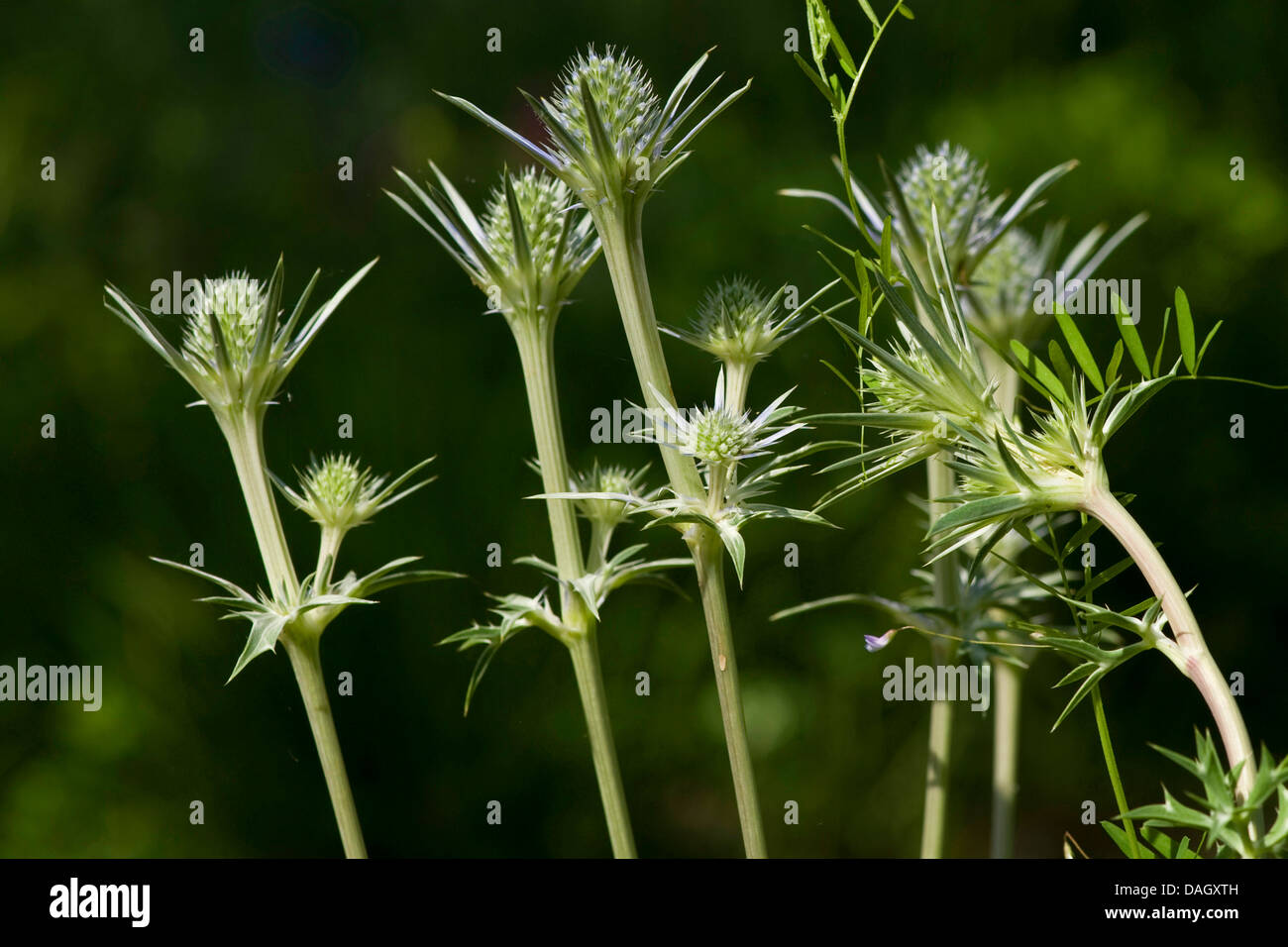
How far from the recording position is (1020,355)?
0.43 metres

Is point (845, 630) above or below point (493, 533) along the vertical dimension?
below

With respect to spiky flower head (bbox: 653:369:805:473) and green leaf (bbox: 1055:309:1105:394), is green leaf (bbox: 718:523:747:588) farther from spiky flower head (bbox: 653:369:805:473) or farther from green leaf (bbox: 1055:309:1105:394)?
green leaf (bbox: 1055:309:1105:394)

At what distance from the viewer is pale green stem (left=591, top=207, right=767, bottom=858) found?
445 mm

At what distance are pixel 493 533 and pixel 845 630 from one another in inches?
15.2

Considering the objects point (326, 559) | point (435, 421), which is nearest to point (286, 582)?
point (326, 559)

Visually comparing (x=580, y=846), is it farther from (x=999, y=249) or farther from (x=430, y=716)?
(x=999, y=249)

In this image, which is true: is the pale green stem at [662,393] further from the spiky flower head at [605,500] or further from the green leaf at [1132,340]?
the green leaf at [1132,340]

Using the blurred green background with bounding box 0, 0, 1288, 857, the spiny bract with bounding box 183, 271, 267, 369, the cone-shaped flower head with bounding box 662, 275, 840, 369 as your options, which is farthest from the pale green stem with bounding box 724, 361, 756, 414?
the blurred green background with bounding box 0, 0, 1288, 857

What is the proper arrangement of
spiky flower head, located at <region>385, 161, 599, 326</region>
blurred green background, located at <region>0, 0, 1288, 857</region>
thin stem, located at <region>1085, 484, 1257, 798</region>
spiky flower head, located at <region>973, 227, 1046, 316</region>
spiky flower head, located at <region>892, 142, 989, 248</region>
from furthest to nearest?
blurred green background, located at <region>0, 0, 1288, 857</region> → spiky flower head, located at <region>973, 227, 1046, 316</region> → spiky flower head, located at <region>892, 142, 989, 248</region> → spiky flower head, located at <region>385, 161, 599, 326</region> → thin stem, located at <region>1085, 484, 1257, 798</region>

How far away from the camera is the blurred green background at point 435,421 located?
1050 millimetres

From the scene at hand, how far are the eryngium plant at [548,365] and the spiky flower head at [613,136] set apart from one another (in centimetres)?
3

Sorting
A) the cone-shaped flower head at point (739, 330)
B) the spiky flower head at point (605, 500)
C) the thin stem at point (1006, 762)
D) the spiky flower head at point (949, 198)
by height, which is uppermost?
the spiky flower head at point (949, 198)

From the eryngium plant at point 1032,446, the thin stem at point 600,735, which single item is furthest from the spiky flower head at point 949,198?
the thin stem at point 600,735
